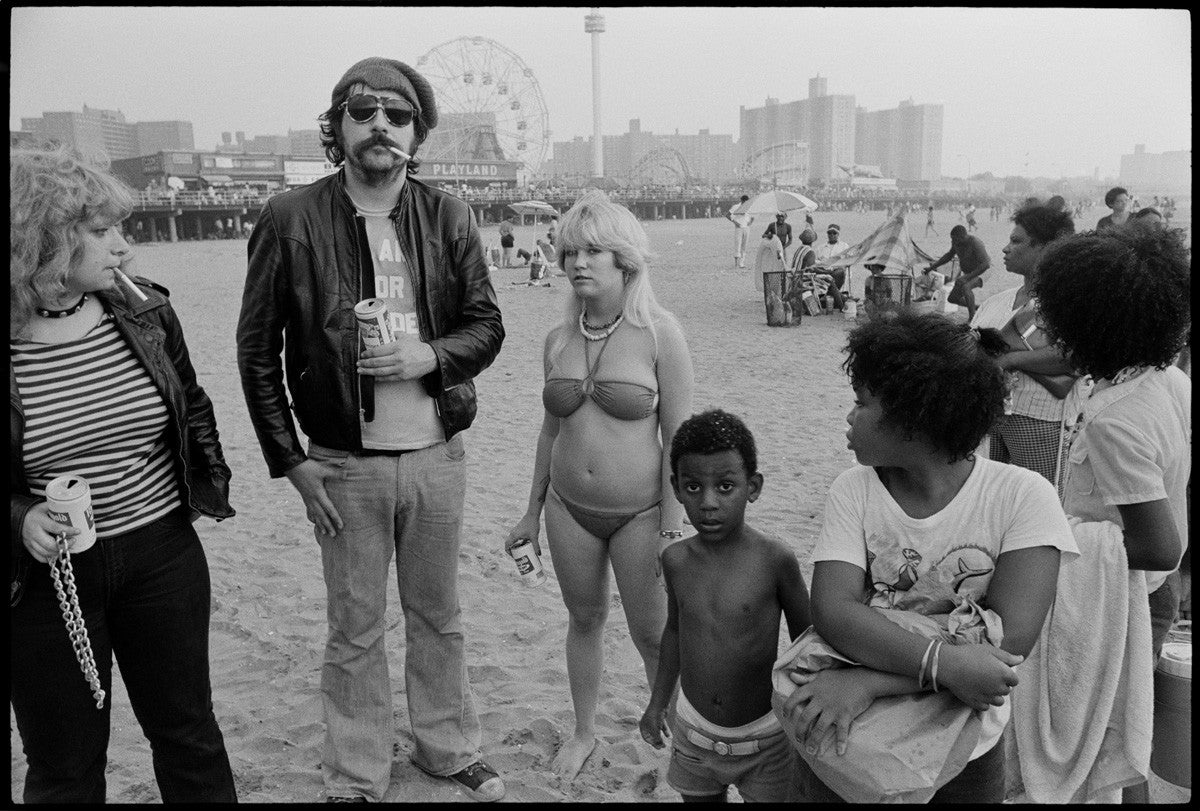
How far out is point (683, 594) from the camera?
240 cm

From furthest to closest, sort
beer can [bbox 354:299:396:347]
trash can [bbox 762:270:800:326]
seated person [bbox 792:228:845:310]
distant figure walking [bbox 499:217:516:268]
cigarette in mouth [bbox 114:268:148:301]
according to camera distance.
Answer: distant figure walking [bbox 499:217:516:268]
seated person [bbox 792:228:845:310]
trash can [bbox 762:270:800:326]
beer can [bbox 354:299:396:347]
cigarette in mouth [bbox 114:268:148:301]

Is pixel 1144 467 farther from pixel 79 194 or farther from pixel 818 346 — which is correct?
pixel 818 346

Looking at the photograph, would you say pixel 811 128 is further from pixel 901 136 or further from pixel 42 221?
pixel 42 221

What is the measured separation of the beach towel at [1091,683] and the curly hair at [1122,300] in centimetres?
44

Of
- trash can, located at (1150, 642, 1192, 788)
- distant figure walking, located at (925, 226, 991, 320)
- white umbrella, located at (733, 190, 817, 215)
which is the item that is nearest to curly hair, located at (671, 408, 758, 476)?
trash can, located at (1150, 642, 1192, 788)

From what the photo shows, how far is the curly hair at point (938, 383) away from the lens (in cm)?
187

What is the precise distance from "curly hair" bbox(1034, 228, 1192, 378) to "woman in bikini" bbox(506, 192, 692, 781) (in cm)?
116

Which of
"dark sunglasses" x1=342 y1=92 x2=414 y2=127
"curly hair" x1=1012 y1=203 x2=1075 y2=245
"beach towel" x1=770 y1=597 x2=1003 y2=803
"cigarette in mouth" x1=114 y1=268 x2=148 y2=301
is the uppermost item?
"dark sunglasses" x1=342 y1=92 x2=414 y2=127

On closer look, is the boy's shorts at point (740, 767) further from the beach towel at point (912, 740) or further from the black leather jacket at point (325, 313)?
the black leather jacket at point (325, 313)

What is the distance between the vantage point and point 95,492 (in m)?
2.29

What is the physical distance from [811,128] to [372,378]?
10379 centimetres

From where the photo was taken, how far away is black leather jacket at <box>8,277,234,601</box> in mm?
2180

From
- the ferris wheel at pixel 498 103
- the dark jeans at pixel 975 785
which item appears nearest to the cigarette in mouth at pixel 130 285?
the dark jeans at pixel 975 785

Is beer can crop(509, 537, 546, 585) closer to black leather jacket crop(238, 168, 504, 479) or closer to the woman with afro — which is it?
black leather jacket crop(238, 168, 504, 479)
